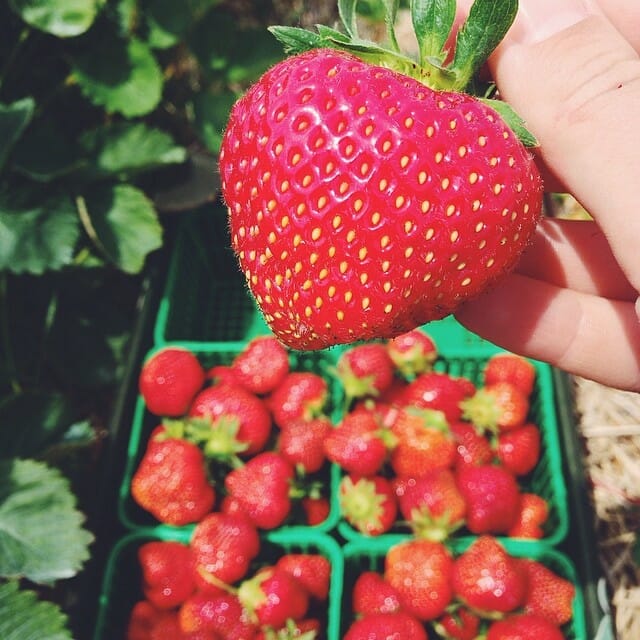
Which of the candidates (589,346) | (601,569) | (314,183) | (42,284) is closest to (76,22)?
(42,284)

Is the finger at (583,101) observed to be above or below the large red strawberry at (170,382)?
above

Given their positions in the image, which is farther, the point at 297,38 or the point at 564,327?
the point at 564,327

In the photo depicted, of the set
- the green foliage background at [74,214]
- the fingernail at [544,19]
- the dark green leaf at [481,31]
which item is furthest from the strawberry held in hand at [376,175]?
the green foliage background at [74,214]

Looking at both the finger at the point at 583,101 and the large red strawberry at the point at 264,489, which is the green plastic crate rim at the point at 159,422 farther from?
the finger at the point at 583,101

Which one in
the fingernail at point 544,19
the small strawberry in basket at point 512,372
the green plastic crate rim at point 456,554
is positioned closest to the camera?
the fingernail at point 544,19

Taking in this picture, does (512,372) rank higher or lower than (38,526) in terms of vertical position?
higher

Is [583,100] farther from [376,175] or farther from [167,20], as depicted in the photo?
[167,20]

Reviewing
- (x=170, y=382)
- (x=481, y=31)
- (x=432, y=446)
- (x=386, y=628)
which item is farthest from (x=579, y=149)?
(x=170, y=382)
